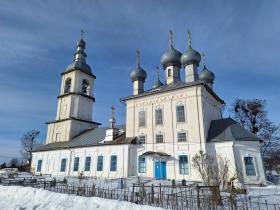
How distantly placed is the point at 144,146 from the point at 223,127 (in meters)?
8.55

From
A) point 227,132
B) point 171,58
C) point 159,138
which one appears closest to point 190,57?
point 171,58

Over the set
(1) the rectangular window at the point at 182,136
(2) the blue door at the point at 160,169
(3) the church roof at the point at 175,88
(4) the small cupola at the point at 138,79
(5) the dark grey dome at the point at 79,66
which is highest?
(5) the dark grey dome at the point at 79,66

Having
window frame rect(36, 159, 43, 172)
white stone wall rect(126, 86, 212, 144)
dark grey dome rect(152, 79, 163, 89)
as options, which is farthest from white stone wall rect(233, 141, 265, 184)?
window frame rect(36, 159, 43, 172)

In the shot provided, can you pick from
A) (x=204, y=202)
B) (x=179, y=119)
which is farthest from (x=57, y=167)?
(x=204, y=202)

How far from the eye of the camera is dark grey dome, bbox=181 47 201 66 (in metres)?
25.7

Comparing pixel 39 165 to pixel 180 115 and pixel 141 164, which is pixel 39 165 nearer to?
pixel 141 164

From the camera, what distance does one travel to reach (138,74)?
29.6 metres

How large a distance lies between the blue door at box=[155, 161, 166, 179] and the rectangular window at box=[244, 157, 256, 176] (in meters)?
7.60

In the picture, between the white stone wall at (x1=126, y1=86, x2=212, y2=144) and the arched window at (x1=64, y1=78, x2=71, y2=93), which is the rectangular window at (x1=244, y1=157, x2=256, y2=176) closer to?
the white stone wall at (x1=126, y1=86, x2=212, y2=144)

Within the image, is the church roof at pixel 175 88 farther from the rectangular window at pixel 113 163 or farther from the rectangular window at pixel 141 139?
the rectangular window at pixel 113 163

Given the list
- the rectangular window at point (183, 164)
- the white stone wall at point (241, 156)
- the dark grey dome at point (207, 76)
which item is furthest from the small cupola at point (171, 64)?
the white stone wall at point (241, 156)

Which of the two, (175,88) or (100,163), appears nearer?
(175,88)

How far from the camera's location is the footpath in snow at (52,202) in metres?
8.55

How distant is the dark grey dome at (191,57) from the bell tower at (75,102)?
675 inches
